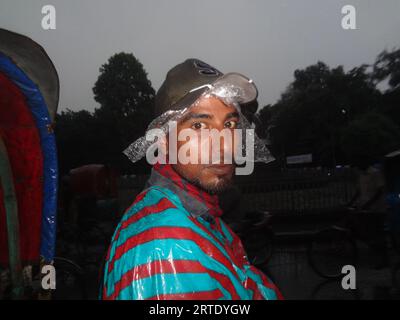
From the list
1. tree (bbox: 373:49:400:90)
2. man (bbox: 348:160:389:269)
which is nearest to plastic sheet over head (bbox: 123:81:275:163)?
man (bbox: 348:160:389:269)

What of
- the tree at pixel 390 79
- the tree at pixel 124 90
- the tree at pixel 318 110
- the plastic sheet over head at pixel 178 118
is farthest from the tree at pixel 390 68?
the tree at pixel 124 90

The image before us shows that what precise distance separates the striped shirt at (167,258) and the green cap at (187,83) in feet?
1.24

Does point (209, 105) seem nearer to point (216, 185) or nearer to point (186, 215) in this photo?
point (216, 185)

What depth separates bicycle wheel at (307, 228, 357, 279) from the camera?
16.8 feet

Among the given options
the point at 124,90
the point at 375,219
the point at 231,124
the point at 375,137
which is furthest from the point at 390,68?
the point at 124,90

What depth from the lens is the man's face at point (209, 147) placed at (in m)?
1.44

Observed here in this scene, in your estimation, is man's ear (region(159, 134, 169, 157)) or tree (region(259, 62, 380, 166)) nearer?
man's ear (region(159, 134, 169, 157))

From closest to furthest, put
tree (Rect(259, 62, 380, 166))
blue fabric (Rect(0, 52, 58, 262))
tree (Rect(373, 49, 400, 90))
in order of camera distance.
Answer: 1. blue fabric (Rect(0, 52, 58, 262))
2. tree (Rect(373, 49, 400, 90))
3. tree (Rect(259, 62, 380, 166))

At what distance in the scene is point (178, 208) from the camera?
3.94 feet

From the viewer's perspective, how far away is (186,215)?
1187 mm

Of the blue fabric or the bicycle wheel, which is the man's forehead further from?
the bicycle wheel

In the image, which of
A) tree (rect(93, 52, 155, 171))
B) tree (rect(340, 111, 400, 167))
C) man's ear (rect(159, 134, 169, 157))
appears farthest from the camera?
tree (rect(93, 52, 155, 171))
